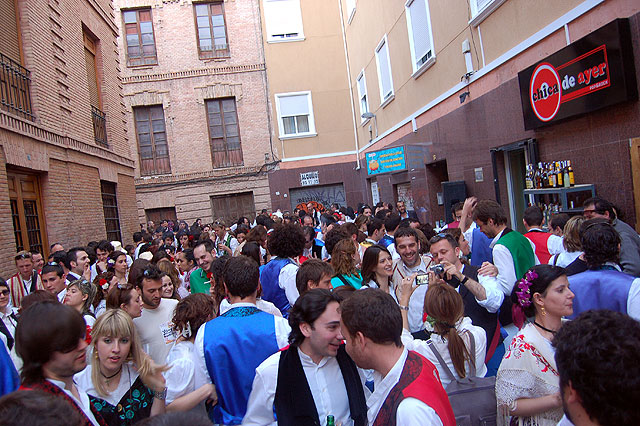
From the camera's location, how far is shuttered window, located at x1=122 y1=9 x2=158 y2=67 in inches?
929

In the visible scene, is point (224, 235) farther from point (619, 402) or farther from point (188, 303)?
point (619, 402)

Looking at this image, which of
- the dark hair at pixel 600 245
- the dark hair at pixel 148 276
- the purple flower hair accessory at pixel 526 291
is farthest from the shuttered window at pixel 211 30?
the purple flower hair accessory at pixel 526 291

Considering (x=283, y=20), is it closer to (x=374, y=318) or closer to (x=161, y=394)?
A: (x=161, y=394)

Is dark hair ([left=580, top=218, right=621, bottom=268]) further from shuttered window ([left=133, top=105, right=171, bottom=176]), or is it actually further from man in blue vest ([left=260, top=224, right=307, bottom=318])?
shuttered window ([left=133, top=105, right=171, bottom=176])

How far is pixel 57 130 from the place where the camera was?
1091 centimetres

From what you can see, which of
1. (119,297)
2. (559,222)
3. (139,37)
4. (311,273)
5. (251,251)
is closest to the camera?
(311,273)

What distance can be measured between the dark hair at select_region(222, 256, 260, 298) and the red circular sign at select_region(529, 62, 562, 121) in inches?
220

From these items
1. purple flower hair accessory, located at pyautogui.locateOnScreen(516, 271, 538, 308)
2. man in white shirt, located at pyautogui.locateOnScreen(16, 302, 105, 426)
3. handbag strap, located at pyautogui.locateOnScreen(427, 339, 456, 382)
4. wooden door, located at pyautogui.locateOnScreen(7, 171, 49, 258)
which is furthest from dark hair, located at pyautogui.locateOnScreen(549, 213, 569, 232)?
wooden door, located at pyautogui.locateOnScreen(7, 171, 49, 258)

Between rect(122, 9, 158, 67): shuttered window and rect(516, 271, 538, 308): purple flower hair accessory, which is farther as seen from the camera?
rect(122, 9, 158, 67): shuttered window

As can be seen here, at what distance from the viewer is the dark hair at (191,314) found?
11.4 feet

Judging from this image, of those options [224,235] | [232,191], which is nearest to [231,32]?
[232,191]

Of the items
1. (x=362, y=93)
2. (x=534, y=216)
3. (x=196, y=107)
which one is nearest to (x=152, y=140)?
(x=196, y=107)

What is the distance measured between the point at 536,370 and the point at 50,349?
236 cm

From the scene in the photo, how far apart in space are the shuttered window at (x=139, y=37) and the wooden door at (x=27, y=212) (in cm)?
1517
